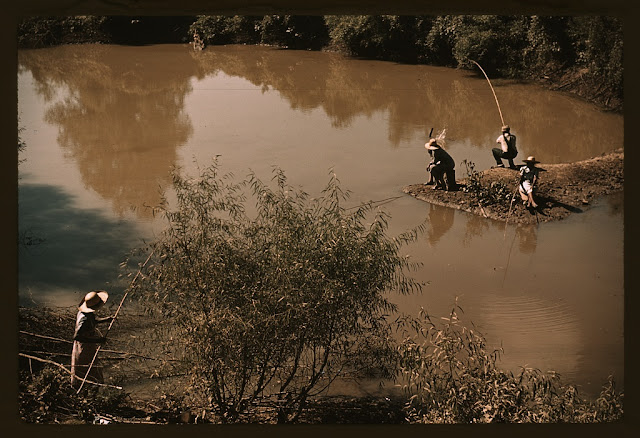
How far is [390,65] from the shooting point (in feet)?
61.6

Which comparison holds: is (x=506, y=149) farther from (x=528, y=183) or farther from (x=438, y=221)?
(x=438, y=221)

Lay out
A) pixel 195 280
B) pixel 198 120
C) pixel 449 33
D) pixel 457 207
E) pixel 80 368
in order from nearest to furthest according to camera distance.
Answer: pixel 195 280 < pixel 80 368 < pixel 457 207 < pixel 198 120 < pixel 449 33

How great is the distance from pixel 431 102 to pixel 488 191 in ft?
19.8

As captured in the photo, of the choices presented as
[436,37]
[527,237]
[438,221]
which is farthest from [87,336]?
[436,37]

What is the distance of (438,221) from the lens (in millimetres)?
9695

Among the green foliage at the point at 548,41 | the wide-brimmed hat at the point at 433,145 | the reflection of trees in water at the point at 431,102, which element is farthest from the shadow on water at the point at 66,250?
the green foliage at the point at 548,41

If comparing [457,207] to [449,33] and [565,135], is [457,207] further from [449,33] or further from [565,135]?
[449,33]

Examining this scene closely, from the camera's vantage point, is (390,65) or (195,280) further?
(390,65)

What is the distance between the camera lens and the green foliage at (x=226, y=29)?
73.1 ft

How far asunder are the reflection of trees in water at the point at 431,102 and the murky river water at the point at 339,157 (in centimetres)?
5

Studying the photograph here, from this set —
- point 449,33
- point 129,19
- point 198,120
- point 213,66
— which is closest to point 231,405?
point 198,120

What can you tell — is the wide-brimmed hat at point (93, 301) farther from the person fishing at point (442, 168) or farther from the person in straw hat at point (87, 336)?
the person fishing at point (442, 168)

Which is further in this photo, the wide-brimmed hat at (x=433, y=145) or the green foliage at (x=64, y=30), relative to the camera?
the green foliage at (x=64, y=30)

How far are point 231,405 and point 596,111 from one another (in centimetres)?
1136
